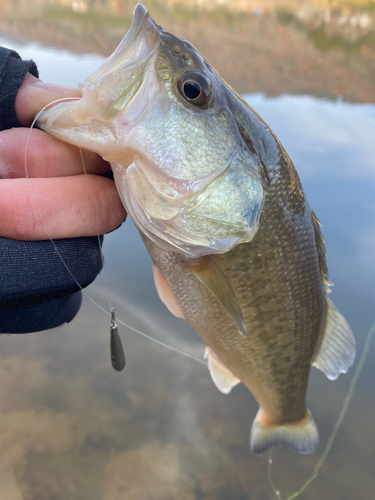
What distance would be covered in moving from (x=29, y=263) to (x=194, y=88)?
0.50m

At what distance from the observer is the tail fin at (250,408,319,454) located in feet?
4.18

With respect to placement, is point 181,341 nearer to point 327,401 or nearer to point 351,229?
point 327,401

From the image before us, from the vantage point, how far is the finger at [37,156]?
669 millimetres

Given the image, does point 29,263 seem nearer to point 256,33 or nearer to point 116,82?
point 116,82

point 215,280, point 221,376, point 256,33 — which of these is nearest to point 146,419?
point 221,376

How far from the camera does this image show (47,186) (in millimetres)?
685

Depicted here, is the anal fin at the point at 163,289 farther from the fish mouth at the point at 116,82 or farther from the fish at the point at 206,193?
the fish mouth at the point at 116,82

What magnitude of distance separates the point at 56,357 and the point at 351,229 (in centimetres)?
203

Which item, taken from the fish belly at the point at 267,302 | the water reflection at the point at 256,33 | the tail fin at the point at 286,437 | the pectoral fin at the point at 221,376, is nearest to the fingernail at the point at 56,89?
the fish belly at the point at 267,302

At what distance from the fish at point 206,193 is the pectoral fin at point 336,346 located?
0.06 meters

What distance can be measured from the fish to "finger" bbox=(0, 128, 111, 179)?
0.03 meters

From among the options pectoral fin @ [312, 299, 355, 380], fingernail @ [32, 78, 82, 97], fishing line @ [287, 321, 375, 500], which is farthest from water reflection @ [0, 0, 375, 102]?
fingernail @ [32, 78, 82, 97]

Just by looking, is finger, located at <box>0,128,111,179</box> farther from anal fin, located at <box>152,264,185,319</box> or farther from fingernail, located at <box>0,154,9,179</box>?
anal fin, located at <box>152,264,185,319</box>

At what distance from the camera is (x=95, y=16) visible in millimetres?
9258
